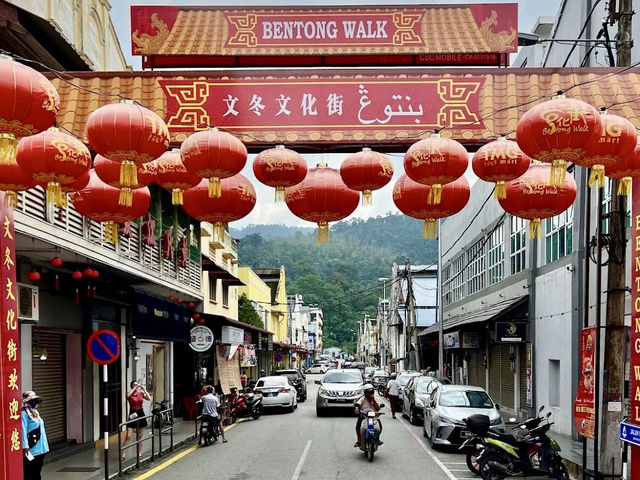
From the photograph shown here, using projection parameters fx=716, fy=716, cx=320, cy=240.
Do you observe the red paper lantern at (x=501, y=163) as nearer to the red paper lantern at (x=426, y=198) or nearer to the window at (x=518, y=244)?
the red paper lantern at (x=426, y=198)

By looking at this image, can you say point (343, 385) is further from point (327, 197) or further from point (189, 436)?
point (327, 197)

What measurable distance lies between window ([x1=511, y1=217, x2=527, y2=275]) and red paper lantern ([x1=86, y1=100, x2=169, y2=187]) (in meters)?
21.0

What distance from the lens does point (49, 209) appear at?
12734mm

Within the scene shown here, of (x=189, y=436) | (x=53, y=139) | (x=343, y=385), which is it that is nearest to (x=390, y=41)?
(x=53, y=139)

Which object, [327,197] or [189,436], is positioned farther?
[189,436]

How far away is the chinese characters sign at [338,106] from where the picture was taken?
10109 mm

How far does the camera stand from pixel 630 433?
9.79 metres

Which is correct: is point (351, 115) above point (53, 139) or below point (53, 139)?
above

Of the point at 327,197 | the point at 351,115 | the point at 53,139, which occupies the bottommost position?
the point at 327,197

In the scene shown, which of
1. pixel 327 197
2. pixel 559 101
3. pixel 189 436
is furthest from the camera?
pixel 189 436

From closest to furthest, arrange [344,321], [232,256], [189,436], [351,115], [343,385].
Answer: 1. [351,115]
2. [189,436]
3. [343,385]
4. [232,256]
5. [344,321]

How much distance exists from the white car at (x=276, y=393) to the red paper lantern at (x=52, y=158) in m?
23.8

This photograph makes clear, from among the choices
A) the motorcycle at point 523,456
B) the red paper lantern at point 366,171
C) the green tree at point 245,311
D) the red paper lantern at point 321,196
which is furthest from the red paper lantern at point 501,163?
the green tree at point 245,311

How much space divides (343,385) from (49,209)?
60.5ft
